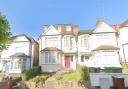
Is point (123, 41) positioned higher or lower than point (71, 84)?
higher

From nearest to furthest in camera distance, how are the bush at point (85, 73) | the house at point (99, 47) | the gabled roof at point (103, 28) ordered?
the bush at point (85, 73) → the house at point (99, 47) → the gabled roof at point (103, 28)

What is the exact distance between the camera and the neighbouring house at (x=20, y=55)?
44438mm

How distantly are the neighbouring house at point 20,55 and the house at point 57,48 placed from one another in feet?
7.78

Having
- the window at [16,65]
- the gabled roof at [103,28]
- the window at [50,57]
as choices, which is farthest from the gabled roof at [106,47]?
the window at [16,65]

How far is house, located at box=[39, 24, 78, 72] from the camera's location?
43.3 meters

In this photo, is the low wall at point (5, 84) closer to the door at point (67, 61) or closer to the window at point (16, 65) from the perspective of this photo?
the window at point (16, 65)

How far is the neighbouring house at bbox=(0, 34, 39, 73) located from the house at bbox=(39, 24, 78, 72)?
7.78 feet

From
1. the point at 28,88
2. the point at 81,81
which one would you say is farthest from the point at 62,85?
the point at 28,88

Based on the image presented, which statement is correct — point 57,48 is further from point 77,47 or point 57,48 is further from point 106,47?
point 106,47

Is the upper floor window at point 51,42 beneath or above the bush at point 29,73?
above

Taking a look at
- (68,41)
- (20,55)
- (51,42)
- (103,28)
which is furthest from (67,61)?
(103,28)

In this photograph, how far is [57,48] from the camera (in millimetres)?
44688

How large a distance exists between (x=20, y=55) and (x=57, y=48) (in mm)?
7879

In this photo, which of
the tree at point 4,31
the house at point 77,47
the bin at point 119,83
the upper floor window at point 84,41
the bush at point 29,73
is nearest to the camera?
the bin at point 119,83
